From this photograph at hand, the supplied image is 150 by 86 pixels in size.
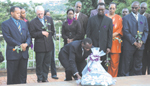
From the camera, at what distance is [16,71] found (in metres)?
5.01

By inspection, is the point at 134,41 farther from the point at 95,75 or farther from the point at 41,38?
the point at 41,38

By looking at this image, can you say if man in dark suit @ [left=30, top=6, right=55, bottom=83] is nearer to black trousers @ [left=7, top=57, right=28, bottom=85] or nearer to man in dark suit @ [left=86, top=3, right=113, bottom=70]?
black trousers @ [left=7, top=57, right=28, bottom=85]

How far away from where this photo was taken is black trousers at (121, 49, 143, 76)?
18.6 ft

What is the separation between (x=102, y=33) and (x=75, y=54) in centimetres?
111

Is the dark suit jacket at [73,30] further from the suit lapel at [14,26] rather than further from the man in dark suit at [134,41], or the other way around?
the suit lapel at [14,26]

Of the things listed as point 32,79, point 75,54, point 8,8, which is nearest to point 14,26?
point 75,54

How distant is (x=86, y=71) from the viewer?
13.9 feet

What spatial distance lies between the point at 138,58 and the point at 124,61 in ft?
1.20

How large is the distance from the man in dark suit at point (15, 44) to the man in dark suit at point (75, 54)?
90cm

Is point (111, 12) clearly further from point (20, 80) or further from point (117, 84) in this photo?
point (20, 80)

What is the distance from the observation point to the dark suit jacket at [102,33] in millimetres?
5449

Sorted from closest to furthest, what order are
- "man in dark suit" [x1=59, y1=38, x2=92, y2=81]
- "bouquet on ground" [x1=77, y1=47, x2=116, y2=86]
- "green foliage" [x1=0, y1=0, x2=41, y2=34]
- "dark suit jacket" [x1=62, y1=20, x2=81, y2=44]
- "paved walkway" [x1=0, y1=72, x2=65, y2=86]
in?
"bouquet on ground" [x1=77, y1=47, x2=116, y2=86], "man in dark suit" [x1=59, y1=38, x2=92, y2=81], "dark suit jacket" [x1=62, y1=20, x2=81, y2=44], "paved walkway" [x1=0, y1=72, x2=65, y2=86], "green foliage" [x1=0, y1=0, x2=41, y2=34]

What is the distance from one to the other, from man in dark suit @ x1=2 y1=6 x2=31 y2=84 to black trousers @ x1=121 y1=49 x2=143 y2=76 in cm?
252

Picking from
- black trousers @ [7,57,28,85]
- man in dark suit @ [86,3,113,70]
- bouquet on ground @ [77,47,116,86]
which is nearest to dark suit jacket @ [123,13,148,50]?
man in dark suit @ [86,3,113,70]
